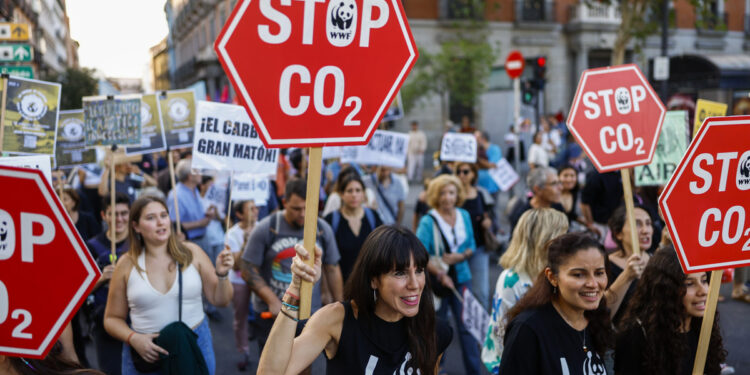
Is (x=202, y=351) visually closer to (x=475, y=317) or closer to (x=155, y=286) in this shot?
(x=155, y=286)

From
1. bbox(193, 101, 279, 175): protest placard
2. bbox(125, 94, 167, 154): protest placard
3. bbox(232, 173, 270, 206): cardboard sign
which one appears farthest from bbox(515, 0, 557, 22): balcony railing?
bbox(193, 101, 279, 175): protest placard

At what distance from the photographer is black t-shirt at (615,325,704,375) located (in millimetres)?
2672

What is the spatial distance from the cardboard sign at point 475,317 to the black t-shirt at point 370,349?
2246mm

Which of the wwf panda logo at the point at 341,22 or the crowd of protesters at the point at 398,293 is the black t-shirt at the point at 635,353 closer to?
the crowd of protesters at the point at 398,293

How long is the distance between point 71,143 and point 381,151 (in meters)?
3.52

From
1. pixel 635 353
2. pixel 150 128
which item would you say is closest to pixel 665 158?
pixel 635 353

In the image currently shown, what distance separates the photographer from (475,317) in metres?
4.58

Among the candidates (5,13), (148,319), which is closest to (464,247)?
(148,319)

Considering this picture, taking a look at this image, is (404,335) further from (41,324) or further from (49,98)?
(49,98)

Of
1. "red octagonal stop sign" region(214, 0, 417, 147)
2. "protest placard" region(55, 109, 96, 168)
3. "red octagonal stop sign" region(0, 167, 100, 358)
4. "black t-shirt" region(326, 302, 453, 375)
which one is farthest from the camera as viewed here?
"protest placard" region(55, 109, 96, 168)

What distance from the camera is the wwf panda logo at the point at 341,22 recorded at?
2062 millimetres

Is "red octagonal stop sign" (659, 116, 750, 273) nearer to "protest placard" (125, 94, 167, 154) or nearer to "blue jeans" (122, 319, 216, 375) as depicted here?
"blue jeans" (122, 319, 216, 375)

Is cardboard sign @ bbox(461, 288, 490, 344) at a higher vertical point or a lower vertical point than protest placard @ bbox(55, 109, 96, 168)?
lower

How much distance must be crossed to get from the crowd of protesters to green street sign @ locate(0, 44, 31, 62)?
4.98m
